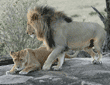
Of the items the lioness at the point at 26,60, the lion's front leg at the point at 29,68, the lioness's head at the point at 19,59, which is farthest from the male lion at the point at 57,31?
the lioness's head at the point at 19,59

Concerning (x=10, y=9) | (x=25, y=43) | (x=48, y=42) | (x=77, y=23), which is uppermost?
(x=10, y=9)

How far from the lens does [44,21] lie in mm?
3215

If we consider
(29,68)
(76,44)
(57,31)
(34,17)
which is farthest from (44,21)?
(29,68)

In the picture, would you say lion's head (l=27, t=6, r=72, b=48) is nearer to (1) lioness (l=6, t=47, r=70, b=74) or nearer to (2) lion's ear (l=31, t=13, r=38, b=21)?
(2) lion's ear (l=31, t=13, r=38, b=21)

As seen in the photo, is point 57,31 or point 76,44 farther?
point 76,44

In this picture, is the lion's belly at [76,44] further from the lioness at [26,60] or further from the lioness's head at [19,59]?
the lioness's head at [19,59]

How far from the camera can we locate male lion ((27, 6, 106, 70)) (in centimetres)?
313

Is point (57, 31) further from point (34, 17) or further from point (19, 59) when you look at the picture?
point (19, 59)

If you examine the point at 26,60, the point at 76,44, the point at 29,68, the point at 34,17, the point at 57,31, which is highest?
the point at 34,17

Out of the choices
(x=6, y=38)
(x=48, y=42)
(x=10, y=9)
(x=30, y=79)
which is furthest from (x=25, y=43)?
(x=30, y=79)

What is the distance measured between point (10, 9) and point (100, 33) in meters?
7.42

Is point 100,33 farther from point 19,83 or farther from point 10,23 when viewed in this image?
point 10,23

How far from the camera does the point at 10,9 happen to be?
9289 mm

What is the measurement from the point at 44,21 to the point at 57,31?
1.29 ft
